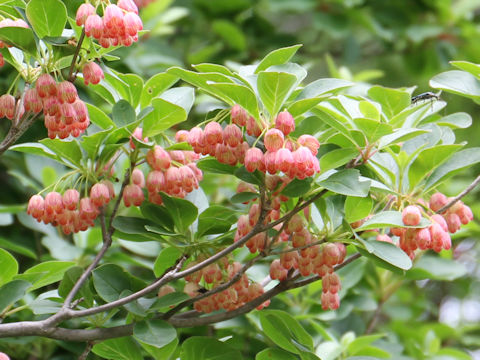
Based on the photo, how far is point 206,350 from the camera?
1518 millimetres

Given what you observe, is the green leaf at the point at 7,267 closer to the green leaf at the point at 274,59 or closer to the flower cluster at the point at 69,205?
the flower cluster at the point at 69,205

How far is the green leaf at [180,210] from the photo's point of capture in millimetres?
1448

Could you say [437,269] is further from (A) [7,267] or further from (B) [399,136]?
(A) [7,267]

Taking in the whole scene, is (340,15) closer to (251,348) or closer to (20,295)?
(251,348)

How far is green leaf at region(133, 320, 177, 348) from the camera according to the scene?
136 centimetres

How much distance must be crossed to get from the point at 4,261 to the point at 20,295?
0.09 m

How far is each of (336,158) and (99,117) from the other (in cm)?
52

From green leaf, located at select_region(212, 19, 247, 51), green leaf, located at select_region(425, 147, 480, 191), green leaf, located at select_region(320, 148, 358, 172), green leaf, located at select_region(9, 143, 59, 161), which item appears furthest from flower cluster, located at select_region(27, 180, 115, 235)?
green leaf, located at select_region(212, 19, 247, 51)

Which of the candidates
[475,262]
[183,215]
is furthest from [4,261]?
[475,262]

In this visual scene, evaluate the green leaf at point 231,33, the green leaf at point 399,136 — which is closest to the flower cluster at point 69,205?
the green leaf at point 399,136

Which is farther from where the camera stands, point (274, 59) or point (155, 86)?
point (155, 86)

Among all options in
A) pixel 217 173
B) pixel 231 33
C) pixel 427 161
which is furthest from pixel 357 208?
pixel 231 33

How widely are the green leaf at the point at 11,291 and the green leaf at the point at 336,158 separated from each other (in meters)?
0.65

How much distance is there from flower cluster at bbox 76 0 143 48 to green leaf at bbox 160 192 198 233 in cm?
33
